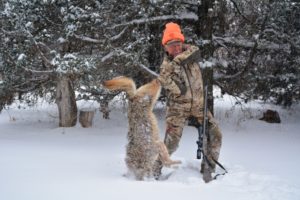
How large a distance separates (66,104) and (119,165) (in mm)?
5656

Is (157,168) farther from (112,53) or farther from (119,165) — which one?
(112,53)

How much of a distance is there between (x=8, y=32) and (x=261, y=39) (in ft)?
19.5

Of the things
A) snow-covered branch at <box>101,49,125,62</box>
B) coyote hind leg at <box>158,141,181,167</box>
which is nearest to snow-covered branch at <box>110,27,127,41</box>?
snow-covered branch at <box>101,49,125,62</box>

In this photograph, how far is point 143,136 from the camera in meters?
5.86

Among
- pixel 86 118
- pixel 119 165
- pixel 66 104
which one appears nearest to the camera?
pixel 119 165

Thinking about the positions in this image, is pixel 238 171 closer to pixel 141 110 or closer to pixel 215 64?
pixel 141 110

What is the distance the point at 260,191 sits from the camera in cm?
516

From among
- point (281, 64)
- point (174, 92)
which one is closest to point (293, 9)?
point (281, 64)

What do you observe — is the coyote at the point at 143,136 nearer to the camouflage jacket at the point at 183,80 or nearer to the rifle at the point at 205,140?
the camouflage jacket at the point at 183,80

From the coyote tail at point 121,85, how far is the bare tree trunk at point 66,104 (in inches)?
249

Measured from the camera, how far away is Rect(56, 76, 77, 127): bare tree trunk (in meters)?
11.9

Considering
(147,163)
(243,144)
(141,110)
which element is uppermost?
(141,110)

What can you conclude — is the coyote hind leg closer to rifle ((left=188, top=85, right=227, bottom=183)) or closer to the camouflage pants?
the camouflage pants

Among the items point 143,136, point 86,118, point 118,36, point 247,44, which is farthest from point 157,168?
point 247,44
